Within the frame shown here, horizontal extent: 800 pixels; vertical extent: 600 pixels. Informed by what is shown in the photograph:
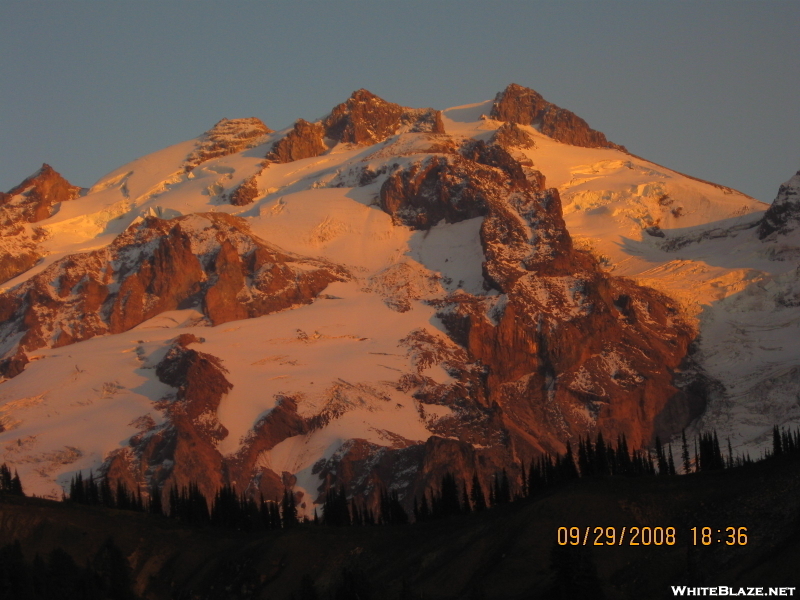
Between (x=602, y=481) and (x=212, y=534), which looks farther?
(x=212, y=534)

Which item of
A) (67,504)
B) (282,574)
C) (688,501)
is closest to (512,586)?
(688,501)

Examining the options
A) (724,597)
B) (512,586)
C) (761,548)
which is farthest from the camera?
(512,586)

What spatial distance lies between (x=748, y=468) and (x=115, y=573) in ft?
210

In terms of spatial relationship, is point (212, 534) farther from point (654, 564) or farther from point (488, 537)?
point (654, 564)

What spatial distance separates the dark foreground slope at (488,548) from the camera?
132125 millimetres

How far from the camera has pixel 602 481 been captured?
164 meters

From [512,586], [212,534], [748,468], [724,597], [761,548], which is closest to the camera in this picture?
[724,597]

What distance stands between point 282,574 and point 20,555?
2630cm

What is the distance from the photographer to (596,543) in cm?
14600

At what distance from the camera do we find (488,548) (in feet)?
513

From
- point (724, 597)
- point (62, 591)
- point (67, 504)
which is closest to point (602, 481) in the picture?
point (724, 597)

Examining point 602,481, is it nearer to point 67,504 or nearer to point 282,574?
point 282,574

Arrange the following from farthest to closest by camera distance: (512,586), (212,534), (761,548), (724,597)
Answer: (212,534)
(512,586)
(761,548)
(724,597)

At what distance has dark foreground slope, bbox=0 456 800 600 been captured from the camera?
132125 mm
